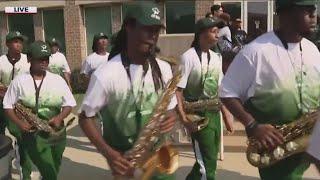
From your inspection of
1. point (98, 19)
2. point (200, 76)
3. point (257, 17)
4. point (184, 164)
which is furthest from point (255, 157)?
point (98, 19)

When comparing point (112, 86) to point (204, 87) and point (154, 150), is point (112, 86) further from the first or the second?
point (204, 87)

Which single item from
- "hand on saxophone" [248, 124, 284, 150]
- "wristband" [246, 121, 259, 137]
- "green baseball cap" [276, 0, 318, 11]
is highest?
"green baseball cap" [276, 0, 318, 11]

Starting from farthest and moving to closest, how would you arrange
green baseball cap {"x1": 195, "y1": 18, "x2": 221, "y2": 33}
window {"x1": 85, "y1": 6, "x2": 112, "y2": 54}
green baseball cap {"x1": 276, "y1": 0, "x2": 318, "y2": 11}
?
window {"x1": 85, "y1": 6, "x2": 112, "y2": 54} → green baseball cap {"x1": 195, "y1": 18, "x2": 221, "y2": 33} → green baseball cap {"x1": 276, "y1": 0, "x2": 318, "y2": 11}

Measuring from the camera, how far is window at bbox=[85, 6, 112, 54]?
17.6 m

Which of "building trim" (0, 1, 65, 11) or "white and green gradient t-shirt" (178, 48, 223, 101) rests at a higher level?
"building trim" (0, 1, 65, 11)

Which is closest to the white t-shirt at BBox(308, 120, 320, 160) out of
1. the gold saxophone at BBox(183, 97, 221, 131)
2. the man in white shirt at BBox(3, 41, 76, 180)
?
the gold saxophone at BBox(183, 97, 221, 131)

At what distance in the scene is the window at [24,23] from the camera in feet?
62.0

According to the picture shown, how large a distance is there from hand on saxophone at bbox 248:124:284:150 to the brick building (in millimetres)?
11330

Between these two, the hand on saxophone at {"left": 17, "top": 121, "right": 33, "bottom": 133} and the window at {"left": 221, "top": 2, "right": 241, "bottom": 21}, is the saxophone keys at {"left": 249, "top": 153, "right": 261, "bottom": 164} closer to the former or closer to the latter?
the hand on saxophone at {"left": 17, "top": 121, "right": 33, "bottom": 133}

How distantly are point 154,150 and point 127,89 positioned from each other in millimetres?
440

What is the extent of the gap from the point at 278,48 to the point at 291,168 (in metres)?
0.84

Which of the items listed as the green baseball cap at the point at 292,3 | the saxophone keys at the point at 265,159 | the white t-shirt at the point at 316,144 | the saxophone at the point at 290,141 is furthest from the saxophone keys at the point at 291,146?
the white t-shirt at the point at 316,144

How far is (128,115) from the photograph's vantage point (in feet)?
11.1

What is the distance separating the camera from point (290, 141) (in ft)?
11.2
